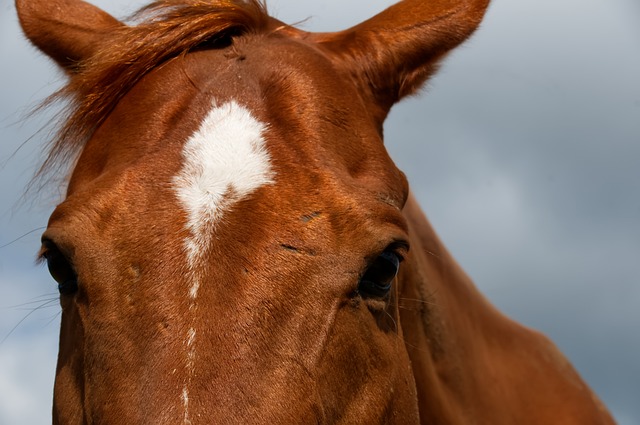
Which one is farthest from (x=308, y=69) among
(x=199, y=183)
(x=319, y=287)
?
(x=319, y=287)

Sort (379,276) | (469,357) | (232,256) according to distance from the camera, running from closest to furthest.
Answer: (232,256)
(379,276)
(469,357)

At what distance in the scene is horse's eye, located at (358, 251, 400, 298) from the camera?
2.88m

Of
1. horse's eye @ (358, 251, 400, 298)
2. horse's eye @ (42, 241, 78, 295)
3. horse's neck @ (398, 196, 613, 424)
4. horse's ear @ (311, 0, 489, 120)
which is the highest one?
horse's ear @ (311, 0, 489, 120)

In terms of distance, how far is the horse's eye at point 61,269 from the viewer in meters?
2.89

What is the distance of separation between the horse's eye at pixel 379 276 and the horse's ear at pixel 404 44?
38.4 inches

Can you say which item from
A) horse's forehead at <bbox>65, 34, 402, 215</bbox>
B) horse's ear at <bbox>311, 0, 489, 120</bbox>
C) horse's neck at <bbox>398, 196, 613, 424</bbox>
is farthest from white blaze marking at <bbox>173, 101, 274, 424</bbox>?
horse's neck at <bbox>398, 196, 613, 424</bbox>

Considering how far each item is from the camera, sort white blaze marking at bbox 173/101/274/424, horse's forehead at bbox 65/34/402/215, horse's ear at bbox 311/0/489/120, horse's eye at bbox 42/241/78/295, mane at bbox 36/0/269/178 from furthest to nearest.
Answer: horse's ear at bbox 311/0/489/120, mane at bbox 36/0/269/178, horse's eye at bbox 42/241/78/295, horse's forehead at bbox 65/34/402/215, white blaze marking at bbox 173/101/274/424

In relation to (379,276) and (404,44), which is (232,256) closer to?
(379,276)

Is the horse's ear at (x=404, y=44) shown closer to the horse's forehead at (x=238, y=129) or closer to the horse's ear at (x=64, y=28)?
the horse's forehead at (x=238, y=129)

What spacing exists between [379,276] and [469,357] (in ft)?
5.43

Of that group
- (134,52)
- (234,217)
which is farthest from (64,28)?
(234,217)

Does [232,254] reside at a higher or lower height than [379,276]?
higher

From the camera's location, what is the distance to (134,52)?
3330mm

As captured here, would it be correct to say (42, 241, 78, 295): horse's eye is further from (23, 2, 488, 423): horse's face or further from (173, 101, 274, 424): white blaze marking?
(173, 101, 274, 424): white blaze marking
